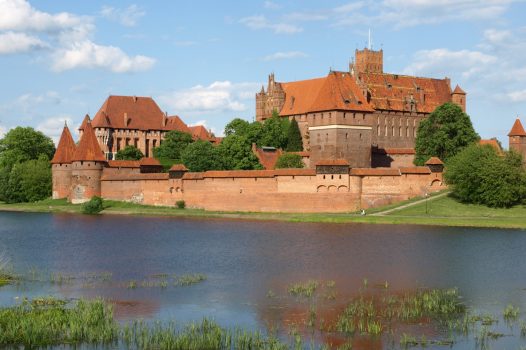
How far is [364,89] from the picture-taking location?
202 ft

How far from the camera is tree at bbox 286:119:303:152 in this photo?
6100 centimetres

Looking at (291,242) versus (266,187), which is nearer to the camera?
(291,242)

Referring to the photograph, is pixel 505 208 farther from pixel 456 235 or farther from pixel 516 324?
pixel 516 324

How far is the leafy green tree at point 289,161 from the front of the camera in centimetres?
5512

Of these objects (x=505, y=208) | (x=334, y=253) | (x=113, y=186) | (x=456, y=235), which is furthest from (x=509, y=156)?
(x=113, y=186)

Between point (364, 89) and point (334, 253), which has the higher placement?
point (364, 89)

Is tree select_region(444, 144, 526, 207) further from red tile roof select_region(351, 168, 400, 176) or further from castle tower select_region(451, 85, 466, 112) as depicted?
castle tower select_region(451, 85, 466, 112)

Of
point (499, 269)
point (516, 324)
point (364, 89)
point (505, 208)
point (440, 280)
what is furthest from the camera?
point (364, 89)

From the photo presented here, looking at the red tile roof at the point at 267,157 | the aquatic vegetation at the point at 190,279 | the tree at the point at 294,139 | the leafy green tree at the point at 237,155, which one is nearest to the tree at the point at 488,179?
the red tile roof at the point at 267,157

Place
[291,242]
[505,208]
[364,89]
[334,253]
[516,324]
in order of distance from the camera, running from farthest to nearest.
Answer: [364,89] < [505,208] < [291,242] < [334,253] < [516,324]

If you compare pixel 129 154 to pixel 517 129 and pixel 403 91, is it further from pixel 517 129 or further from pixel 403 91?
pixel 517 129

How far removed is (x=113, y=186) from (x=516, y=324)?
41507mm

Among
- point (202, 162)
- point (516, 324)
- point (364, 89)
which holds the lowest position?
point (516, 324)

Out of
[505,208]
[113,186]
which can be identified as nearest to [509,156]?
[505,208]
